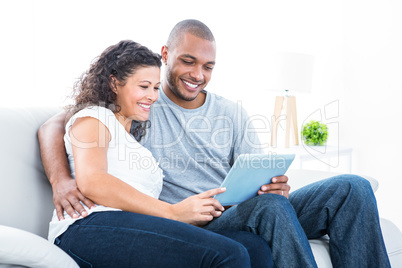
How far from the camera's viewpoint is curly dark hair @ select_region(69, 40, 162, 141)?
1.39 metres

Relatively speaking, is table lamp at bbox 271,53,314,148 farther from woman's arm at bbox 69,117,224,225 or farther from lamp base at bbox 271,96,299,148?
woman's arm at bbox 69,117,224,225

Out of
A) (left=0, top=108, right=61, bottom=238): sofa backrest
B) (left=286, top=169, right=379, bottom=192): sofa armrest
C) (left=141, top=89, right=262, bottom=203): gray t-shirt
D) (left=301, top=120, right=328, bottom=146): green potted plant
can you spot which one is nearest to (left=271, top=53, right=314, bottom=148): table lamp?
(left=301, top=120, right=328, bottom=146): green potted plant

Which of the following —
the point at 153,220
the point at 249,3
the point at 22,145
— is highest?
the point at 249,3

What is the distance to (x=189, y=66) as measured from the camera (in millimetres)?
1677

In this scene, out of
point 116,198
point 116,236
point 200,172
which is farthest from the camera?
point 200,172

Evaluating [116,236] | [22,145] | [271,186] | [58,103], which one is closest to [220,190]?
[271,186]

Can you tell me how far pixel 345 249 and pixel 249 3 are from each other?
2152 millimetres

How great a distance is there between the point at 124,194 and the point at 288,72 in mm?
1714

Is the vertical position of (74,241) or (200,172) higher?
(200,172)

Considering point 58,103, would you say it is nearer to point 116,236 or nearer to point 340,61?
point 116,236

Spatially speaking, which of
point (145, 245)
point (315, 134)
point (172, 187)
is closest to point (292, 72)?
point (315, 134)

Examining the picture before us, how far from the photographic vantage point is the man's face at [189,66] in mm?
1661

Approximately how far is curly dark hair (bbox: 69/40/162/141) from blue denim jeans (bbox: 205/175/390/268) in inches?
21.8

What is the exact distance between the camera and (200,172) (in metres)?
1.60
